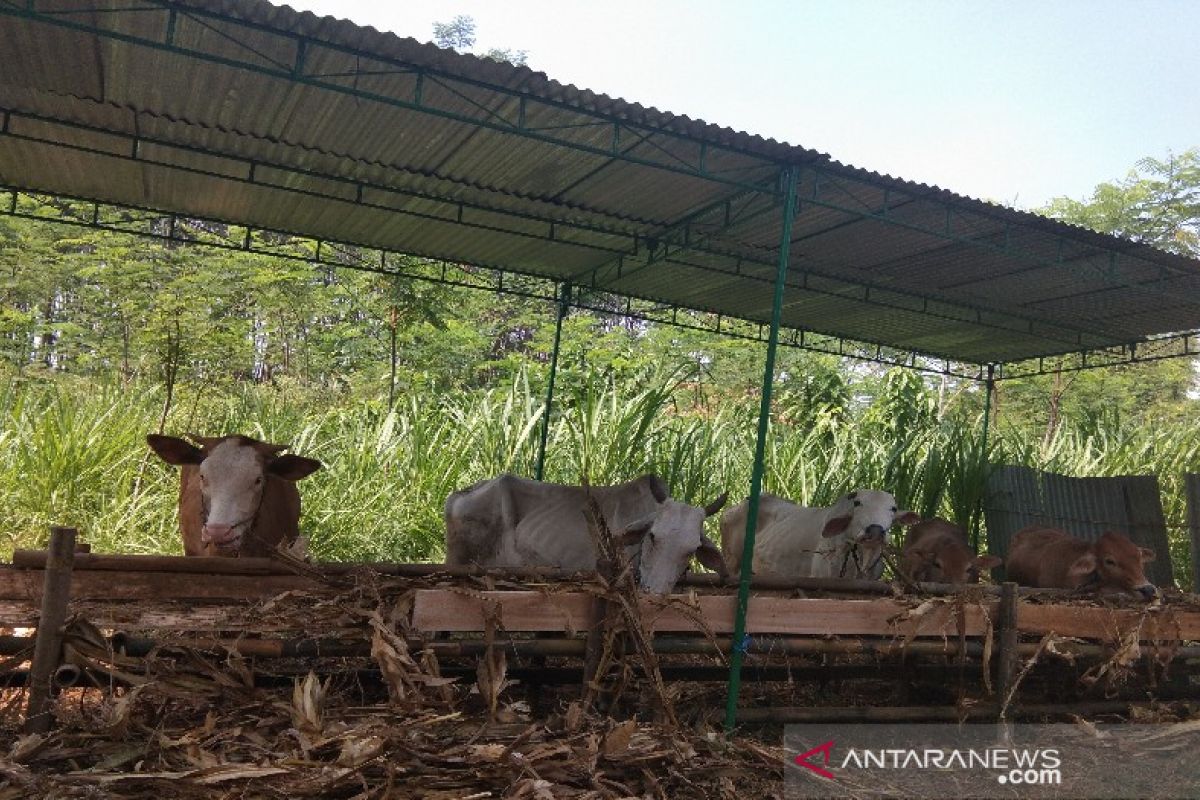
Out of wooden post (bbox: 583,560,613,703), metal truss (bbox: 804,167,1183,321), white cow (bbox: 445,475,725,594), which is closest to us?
wooden post (bbox: 583,560,613,703)

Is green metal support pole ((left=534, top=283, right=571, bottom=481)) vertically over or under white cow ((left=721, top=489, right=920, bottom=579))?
over

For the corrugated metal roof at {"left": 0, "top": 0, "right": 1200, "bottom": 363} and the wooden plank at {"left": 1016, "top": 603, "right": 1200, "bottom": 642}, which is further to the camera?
the wooden plank at {"left": 1016, "top": 603, "right": 1200, "bottom": 642}

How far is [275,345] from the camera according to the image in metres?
19.2

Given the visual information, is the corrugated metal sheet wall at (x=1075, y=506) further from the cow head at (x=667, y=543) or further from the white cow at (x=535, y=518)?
the cow head at (x=667, y=543)

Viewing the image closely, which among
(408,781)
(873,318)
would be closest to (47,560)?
(408,781)

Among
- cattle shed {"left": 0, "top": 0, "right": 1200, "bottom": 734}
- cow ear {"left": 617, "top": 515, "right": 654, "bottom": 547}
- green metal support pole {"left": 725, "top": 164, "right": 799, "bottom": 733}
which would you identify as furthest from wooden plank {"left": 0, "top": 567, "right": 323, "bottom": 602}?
cattle shed {"left": 0, "top": 0, "right": 1200, "bottom": 734}

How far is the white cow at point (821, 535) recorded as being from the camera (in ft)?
23.7

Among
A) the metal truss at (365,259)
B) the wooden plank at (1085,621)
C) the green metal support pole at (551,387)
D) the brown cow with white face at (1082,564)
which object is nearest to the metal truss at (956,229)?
the brown cow with white face at (1082,564)

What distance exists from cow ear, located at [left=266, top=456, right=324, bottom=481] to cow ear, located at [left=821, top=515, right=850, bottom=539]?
385cm

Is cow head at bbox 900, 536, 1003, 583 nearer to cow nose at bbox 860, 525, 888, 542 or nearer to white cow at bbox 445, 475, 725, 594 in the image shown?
cow nose at bbox 860, 525, 888, 542

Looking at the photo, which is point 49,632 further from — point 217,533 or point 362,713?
point 217,533

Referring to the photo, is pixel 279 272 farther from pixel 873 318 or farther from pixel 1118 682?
pixel 1118 682

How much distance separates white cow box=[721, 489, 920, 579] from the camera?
7.22 m

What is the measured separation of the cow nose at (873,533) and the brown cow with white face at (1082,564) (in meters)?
1.53
